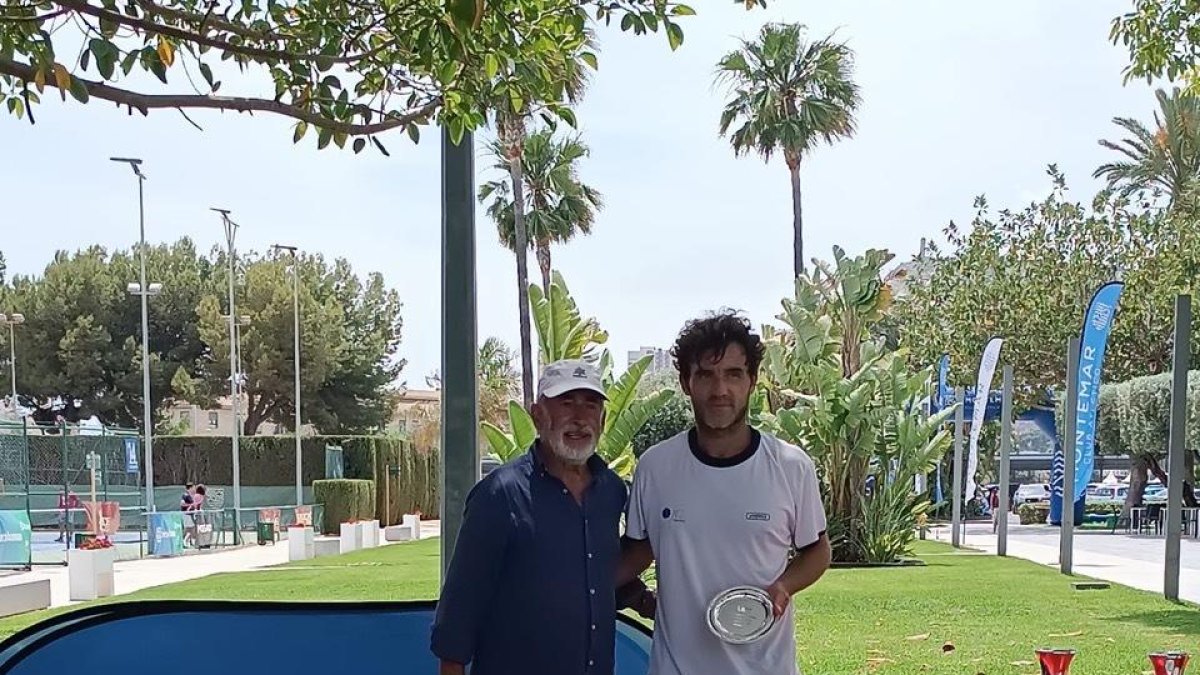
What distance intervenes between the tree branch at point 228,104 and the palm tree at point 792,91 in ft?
106

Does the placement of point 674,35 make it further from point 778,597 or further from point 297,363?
point 297,363

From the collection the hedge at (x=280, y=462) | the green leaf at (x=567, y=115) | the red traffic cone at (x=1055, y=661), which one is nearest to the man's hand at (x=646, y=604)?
the red traffic cone at (x=1055, y=661)

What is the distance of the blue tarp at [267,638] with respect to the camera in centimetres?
476

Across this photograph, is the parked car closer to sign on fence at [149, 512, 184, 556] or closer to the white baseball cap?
sign on fence at [149, 512, 184, 556]

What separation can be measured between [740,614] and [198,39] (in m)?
2.93

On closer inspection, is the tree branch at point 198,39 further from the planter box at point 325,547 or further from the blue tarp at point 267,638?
the planter box at point 325,547

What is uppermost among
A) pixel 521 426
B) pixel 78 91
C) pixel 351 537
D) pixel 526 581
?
pixel 78 91

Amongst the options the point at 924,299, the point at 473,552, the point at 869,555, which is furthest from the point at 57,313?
the point at 473,552

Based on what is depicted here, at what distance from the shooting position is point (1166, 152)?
44188 mm

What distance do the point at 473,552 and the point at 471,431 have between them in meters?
1.41

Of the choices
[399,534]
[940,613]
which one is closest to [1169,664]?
[940,613]

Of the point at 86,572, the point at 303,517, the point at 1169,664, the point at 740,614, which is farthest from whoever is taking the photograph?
the point at 303,517

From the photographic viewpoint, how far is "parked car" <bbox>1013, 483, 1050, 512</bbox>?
4712cm

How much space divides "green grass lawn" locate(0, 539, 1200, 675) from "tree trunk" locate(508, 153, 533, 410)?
1528 centimetres
